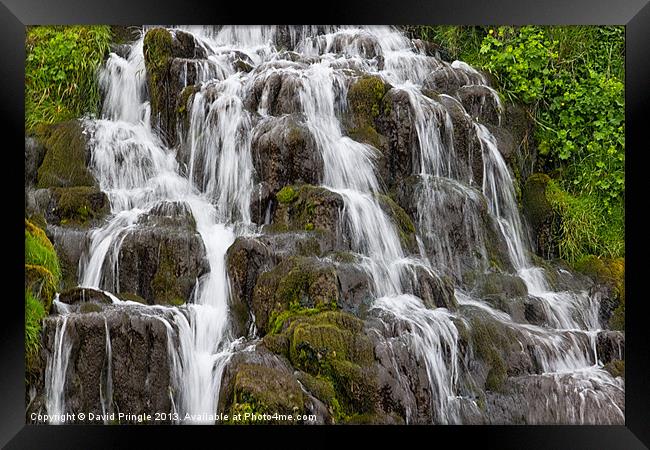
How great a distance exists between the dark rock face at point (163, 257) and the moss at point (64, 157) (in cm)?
70

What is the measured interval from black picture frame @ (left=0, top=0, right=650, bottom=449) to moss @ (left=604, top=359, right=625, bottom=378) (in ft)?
0.24

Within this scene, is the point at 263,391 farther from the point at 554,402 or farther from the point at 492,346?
the point at 554,402

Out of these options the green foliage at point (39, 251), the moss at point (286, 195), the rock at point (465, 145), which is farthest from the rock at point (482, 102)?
the green foliage at point (39, 251)

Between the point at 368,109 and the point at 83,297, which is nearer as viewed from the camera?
the point at 83,297

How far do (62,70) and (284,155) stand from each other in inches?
81.7

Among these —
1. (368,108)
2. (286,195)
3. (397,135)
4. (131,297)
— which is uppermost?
(368,108)

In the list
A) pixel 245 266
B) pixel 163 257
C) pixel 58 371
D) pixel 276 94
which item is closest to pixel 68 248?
pixel 163 257

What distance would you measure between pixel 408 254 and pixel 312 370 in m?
1.38

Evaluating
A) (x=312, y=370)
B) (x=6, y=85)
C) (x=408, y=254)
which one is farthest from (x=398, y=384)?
(x=6, y=85)

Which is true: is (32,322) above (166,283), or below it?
below

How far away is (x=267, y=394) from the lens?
4410mm

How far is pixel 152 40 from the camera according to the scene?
213 inches

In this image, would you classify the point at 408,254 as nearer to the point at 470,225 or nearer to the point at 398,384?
the point at 470,225
